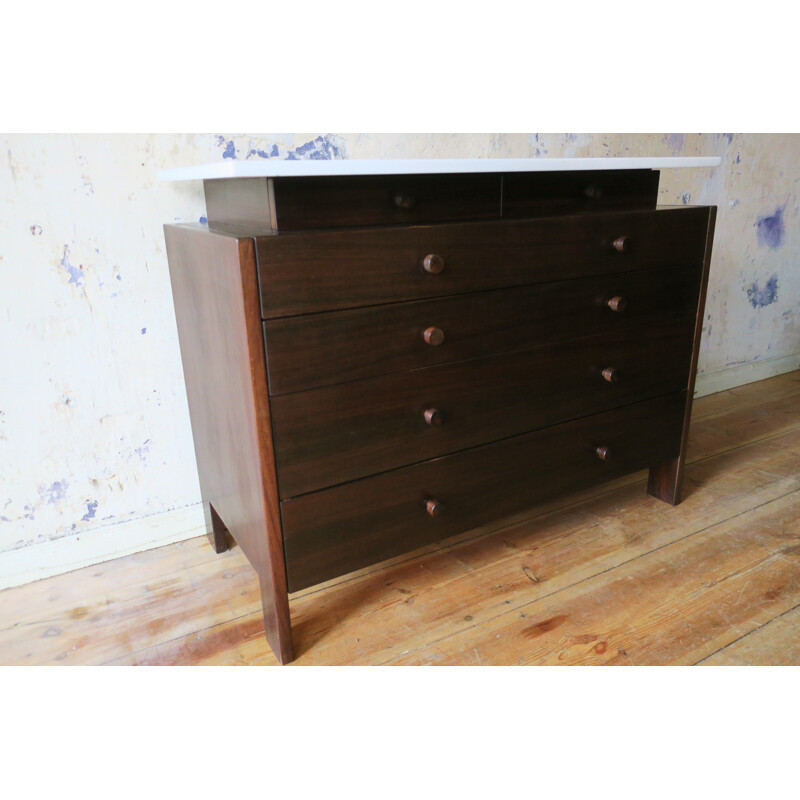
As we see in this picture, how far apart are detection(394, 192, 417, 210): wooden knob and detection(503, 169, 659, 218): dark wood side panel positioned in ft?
0.70

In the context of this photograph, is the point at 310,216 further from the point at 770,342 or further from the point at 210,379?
the point at 770,342

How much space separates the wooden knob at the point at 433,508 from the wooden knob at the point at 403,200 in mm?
560

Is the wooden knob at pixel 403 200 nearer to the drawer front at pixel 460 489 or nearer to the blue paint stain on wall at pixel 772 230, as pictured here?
the drawer front at pixel 460 489

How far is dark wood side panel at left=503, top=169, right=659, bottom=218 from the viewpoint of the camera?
1.29 m

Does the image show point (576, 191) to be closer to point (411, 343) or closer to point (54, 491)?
point (411, 343)

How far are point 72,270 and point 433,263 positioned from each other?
0.78 metres

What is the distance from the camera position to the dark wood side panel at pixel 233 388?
1037 millimetres

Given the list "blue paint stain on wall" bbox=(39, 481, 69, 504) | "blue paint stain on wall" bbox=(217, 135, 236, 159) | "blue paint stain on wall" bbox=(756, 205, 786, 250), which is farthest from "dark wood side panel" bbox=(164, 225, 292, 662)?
"blue paint stain on wall" bbox=(756, 205, 786, 250)

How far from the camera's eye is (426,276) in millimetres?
1152

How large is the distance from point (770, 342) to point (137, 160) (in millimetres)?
2465

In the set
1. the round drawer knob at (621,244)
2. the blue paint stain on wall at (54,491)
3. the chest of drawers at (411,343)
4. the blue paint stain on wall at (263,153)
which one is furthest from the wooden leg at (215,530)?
the round drawer knob at (621,244)

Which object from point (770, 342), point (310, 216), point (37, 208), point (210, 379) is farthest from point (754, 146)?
point (37, 208)

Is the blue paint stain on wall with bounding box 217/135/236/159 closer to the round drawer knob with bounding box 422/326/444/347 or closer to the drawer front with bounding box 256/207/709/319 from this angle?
the drawer front with bounding box 256/207/709/319

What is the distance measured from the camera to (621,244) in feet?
4.46
